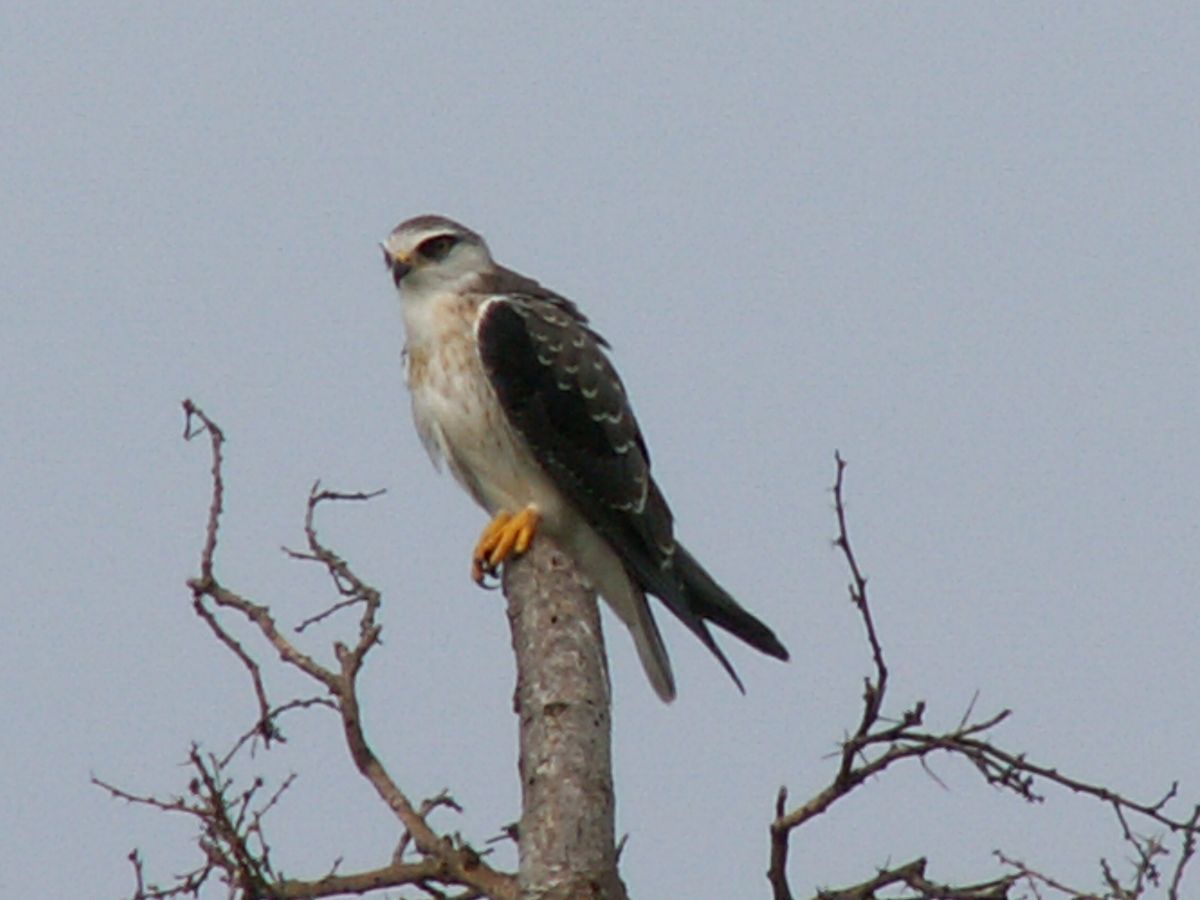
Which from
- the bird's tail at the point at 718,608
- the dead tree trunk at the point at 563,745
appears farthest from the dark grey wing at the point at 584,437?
the dead tree trunk at the point at 563,745

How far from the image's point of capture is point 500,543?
7.33m

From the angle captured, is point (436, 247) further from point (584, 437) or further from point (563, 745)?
point (563, 745)

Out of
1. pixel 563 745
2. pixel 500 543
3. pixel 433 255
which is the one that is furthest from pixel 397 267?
pixel 563 745

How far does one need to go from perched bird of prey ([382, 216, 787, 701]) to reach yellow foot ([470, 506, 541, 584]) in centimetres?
4

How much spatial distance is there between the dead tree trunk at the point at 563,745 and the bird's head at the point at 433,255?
2289mm

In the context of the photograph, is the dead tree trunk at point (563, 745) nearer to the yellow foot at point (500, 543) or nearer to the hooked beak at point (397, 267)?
the yellow foot at point (500, 543)

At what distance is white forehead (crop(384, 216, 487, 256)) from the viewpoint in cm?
839

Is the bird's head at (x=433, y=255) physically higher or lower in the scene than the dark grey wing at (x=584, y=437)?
higher

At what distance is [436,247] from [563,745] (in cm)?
354

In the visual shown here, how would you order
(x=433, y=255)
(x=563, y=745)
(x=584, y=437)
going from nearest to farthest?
1. (x=563, y=745)
2. (x=584, y=437)
3. (x=433, y=255)

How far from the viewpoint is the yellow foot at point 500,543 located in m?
7.27

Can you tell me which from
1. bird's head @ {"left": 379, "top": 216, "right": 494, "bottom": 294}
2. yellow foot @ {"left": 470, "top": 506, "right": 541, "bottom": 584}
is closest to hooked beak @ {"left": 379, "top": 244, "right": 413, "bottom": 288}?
bird's head @ {"left": 379, "top": 216, "right": 494, "bottom": 294}

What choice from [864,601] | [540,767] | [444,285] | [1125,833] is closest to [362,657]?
[540,767]

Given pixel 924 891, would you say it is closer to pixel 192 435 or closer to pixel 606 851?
pixel 606 851
